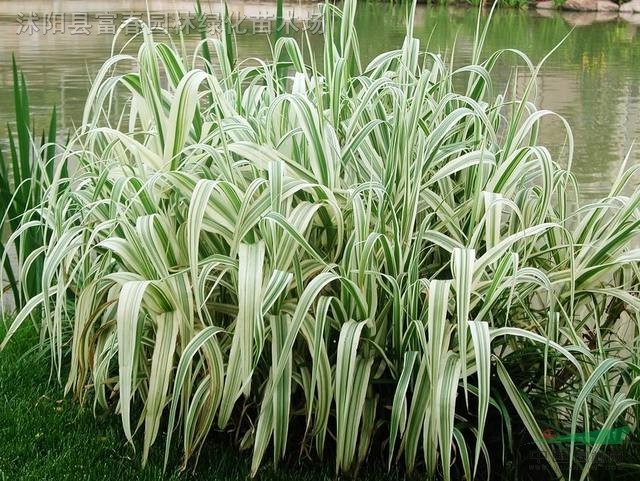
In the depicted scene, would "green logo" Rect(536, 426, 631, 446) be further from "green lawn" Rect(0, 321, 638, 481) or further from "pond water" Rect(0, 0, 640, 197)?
"pond water" Rect(0, 0, 640, 197)

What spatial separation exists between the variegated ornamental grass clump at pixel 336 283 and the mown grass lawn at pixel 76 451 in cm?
6

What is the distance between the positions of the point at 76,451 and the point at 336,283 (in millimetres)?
678

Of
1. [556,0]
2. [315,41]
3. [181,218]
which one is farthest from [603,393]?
[556,0]

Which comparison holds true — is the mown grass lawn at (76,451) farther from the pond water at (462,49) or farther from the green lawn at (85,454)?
the pond water at (462,49)

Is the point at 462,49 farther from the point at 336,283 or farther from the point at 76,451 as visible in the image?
the point at 76,451

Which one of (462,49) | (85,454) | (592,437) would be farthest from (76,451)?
(462,49)

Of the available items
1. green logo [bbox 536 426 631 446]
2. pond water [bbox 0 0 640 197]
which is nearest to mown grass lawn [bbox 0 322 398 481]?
green logo [bbox 536 426 631 446]

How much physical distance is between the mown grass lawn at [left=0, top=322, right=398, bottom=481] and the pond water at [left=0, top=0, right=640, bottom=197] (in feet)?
3.39

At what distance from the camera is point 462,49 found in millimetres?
10125

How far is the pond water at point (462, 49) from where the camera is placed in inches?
227

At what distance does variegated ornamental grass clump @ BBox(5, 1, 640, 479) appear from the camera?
1688mm

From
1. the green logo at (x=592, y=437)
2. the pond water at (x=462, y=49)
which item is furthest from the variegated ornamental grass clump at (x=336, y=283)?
the pond water at (x=462, y=49)

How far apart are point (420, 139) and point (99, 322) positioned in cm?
92

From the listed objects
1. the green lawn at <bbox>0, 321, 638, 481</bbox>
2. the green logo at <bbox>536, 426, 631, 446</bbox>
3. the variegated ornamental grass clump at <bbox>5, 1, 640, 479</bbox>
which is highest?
the variegated ornamental grass clump at <bbox>5, 1, 640, 479</bbox>
